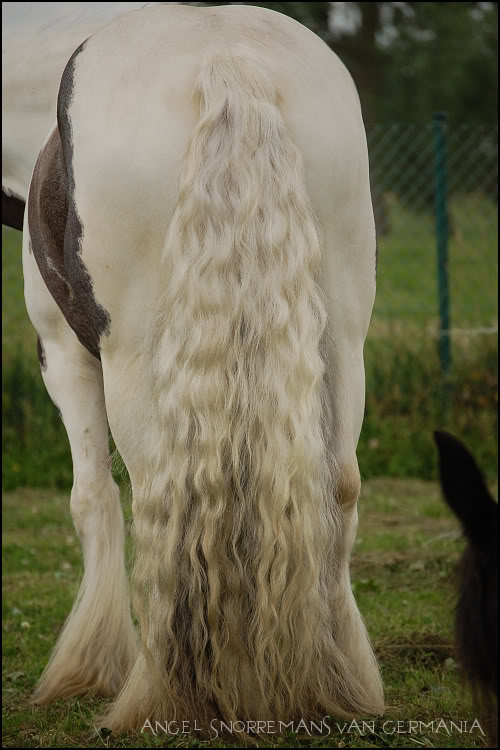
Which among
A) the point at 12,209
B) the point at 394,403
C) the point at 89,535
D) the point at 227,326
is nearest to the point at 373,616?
the point at 89,535

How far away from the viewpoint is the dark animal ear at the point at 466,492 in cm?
161

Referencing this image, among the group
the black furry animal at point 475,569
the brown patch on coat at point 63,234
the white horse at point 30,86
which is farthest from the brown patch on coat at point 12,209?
the black furry animal at point 475,569

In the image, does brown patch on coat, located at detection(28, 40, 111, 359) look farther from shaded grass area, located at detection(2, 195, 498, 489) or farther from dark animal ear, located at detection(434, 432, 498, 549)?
shaded grass area, located at detection(2, 195, 498, 489)

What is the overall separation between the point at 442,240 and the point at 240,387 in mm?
4435

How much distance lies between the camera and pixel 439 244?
20.4 ft

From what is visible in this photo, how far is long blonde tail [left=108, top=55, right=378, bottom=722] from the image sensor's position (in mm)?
2068

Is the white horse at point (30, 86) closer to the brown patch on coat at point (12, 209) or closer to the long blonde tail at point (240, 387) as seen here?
the brown patch on coat at point (12, 209)

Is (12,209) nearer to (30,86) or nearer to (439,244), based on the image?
(30,86)

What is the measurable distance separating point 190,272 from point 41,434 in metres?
4.03

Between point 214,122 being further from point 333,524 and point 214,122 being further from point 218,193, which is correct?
point 333,524

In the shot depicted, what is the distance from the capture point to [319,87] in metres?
2.20

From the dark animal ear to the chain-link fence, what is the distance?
460cm

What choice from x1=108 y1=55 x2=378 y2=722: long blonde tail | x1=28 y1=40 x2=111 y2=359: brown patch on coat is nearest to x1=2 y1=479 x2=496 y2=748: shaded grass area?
x1=108 y1=55 x2=378 y2=722: long blonde tail

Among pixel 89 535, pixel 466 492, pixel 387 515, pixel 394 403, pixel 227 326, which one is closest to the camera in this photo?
pixel 466 492
